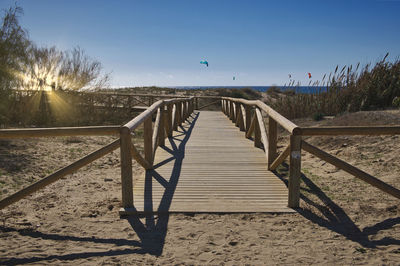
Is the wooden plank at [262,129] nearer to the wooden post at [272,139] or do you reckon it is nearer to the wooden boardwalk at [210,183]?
the wooden post at [272,139]

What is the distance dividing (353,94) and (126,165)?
30.0ft

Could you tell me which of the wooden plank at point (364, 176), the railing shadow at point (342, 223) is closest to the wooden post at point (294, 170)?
the railing shadow at point (342, 223)

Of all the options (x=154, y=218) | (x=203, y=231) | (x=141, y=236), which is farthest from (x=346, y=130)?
(x=141, y=236)

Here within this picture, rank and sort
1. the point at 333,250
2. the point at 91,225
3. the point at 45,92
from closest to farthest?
1. the point at 333,250
2. the point at 91,225
3. the point at 45,92

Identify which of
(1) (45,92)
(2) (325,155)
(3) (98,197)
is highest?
(1) (45,92)

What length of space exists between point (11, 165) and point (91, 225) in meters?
3.39

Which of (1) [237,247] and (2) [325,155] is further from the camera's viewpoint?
(2) [325,155]

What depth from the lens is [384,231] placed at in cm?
321

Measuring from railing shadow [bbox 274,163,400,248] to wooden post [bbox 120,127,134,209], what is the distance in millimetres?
1897

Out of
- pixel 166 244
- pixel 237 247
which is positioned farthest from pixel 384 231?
pixel 166 244

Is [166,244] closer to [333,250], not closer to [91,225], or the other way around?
[91,225]

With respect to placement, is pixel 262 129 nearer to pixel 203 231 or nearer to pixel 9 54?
pixel 203 231

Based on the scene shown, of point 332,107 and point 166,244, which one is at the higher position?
point 332,107

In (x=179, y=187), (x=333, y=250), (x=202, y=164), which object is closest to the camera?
(x=333, y=250)
